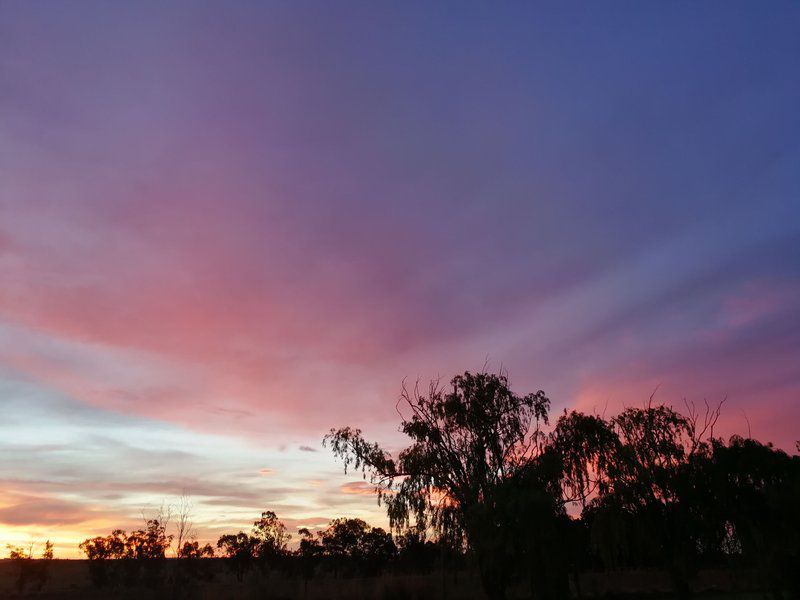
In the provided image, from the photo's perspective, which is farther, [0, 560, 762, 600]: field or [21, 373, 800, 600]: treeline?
[0, 560, 762, 600]: field

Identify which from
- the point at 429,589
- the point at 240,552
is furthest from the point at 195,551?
the point at 429,589

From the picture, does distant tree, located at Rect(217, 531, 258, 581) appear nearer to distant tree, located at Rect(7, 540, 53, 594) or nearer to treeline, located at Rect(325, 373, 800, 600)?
distant tree, located at Rect(7, 540, 53, 594)

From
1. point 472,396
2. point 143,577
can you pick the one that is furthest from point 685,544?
point 143,577

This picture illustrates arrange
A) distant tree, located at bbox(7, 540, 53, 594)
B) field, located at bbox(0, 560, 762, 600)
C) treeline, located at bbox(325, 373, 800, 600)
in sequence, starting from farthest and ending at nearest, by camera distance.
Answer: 1. distant tree, located at bbox(7, 540, 53, 594)
2. field, located at bbox(0, 560, 762, 600)
3. treeline, located at bbox(325, 373, 800, 600)

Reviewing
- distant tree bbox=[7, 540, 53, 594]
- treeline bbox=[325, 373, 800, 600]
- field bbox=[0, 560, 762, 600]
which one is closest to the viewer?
treeline bbox=[325, 373, 800, 600]

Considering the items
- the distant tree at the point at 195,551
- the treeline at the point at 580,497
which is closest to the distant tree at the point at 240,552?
the distant tree at the point at 195,551

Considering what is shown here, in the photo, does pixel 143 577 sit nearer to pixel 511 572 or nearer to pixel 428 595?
pixel 428 595

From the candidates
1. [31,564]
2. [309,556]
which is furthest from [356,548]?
[31,564]

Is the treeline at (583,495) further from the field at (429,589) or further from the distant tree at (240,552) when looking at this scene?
the distant tree at (240,552)

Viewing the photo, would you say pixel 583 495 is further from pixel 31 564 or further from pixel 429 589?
pixel 31 564

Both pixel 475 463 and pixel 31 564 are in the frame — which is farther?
pixel 31 564

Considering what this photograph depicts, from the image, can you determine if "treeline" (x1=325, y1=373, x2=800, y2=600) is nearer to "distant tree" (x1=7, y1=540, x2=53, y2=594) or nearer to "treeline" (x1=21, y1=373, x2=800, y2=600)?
"treeline" (x1=21, y1=373, x2=800, y2=600)

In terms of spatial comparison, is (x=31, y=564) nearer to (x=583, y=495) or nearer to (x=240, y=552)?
(x=240, y=552)

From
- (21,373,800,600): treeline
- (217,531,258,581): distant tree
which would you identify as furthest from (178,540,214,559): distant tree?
(21,373,800,600): treeline
